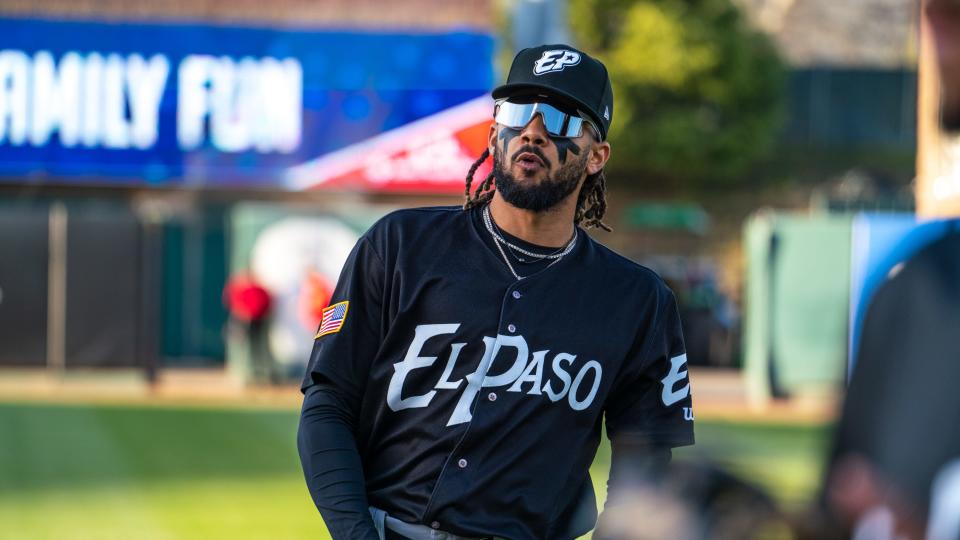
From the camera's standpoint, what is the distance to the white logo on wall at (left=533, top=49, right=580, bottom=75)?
3.69 meters

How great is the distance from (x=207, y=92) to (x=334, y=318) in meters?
21.8

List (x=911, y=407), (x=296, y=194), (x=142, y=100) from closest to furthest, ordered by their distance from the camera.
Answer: (x=911, y=407)
(x=142, y=100)
(x=296, y=194)

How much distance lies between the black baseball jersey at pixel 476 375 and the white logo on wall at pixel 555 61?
460 millimetres

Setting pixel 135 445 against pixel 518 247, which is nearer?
pixel 518 247

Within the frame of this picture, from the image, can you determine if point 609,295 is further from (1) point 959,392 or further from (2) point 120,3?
(2) point 120,3

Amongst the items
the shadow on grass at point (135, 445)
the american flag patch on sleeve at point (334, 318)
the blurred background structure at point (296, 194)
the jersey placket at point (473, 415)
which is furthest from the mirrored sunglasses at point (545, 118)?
the shadow on grass at point (135, 445)

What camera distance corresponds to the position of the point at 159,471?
38.3ft

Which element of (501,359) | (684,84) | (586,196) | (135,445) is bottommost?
(135,445)

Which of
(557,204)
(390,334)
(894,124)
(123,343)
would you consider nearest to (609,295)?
(557,204)

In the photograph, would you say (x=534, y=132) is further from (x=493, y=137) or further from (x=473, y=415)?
(x=473, y=415)

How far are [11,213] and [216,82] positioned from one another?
21.0ft

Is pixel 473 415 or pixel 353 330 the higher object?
pixel 353 330

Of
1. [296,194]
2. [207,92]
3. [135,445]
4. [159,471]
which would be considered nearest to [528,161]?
[159,471]

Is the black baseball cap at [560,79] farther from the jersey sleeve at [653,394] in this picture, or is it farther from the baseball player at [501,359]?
the jersey sleeve at [653,394]
